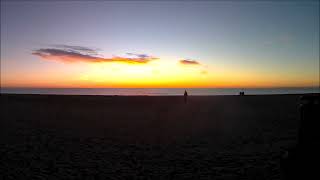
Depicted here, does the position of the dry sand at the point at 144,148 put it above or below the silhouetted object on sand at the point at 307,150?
below

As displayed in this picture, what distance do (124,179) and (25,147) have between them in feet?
14.7

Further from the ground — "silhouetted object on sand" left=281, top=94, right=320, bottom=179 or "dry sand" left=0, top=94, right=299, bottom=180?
"silhouetted object on sand" left=281, top=94, right=320, bottom=179

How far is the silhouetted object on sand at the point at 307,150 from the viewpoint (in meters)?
4.47

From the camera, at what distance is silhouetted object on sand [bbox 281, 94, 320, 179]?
4473 mm

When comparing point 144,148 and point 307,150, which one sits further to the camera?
point 144,148

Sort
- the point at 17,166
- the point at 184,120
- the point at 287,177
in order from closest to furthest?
the point at 287,177 < the point at 17,166 < the point at 184,120

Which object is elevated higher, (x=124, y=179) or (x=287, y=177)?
(x=287, y=177)

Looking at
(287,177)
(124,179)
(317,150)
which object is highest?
(317,150)

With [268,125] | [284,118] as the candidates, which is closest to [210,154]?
[268,125]

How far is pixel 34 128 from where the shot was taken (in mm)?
13977

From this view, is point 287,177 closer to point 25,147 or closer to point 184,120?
point 25,147

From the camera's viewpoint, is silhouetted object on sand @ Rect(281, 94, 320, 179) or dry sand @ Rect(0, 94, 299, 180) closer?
→ silhouetted object on sand @ Rect(281, 94, 320, 179)

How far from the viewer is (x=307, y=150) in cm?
454

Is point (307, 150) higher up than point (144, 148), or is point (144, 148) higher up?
point (307, 150)
